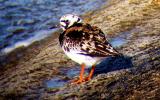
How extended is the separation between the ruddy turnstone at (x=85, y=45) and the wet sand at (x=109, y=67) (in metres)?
0.46

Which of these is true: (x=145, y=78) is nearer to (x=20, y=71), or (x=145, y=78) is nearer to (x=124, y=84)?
(x=124, y=84)

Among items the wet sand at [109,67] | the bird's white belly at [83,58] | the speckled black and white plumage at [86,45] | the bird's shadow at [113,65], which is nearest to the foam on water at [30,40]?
the wet sand at [109,67]

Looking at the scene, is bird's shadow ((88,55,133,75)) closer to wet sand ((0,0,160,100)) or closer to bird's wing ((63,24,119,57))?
wet sand ((0,0,160,100))

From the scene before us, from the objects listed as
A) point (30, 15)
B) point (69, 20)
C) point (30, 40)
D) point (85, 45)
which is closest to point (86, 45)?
point (85, 45)

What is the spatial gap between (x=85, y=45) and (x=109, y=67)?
119cm

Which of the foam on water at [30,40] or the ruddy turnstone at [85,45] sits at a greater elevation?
the ruddy turnstone at [85,45]

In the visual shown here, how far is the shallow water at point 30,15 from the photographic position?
1218 centimetres

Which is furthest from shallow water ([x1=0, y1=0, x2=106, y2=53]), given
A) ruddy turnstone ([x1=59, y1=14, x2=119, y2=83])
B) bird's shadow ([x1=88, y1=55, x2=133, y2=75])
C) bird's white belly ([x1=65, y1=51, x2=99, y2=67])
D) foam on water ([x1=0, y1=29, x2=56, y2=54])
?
bird's white belly ([x1=65, y1=51, x2=99, y2=67])

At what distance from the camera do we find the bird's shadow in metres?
7.97

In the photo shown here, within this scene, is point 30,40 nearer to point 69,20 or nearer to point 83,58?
point 69,20

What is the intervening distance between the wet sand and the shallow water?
867mm

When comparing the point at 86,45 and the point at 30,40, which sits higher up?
the point at 86,45

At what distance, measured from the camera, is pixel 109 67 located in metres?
8.14

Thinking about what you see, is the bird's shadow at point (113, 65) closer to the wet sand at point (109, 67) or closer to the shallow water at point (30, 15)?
the wet sand at point (109, 67)
